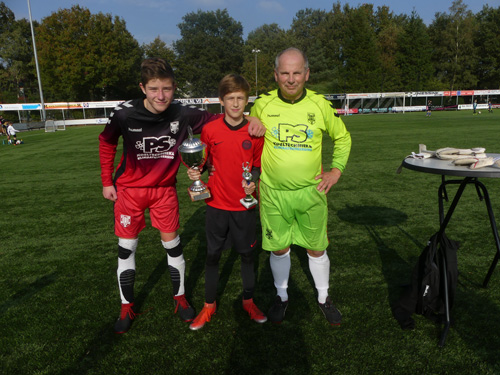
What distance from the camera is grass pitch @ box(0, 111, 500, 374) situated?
8.34ft

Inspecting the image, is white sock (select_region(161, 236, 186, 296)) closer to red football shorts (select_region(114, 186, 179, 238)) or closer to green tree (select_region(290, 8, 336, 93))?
red football shorts (select_region(114, 186, 179, 238))

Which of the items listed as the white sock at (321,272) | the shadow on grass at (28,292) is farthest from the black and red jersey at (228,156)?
the shadow on grass at (28,292)

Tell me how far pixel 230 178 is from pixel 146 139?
753mm

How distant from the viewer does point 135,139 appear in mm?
2809

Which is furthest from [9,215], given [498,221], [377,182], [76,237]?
[498,221]

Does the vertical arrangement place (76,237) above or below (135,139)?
below

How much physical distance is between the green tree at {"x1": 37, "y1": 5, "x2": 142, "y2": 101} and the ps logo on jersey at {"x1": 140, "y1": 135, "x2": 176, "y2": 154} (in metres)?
50.4

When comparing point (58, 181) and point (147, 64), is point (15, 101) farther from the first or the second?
point (147, 64)

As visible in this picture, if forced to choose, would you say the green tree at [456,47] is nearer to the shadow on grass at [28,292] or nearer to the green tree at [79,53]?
the green tree at [79,53]

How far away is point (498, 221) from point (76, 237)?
20.5ft

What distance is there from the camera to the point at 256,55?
5331cm

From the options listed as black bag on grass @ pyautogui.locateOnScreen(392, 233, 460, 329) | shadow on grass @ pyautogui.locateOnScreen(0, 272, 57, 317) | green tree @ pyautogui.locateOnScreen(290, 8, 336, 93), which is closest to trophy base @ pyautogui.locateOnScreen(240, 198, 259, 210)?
black bag on grass @ pyautogui.locateOnScreen(392, 233, 460, 329)

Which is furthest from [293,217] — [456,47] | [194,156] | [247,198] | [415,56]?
[456,47]

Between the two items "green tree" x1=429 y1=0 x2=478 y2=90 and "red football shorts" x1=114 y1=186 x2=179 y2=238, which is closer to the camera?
"red football shorts" x1=114 y1=186 x2=179 y2=238
